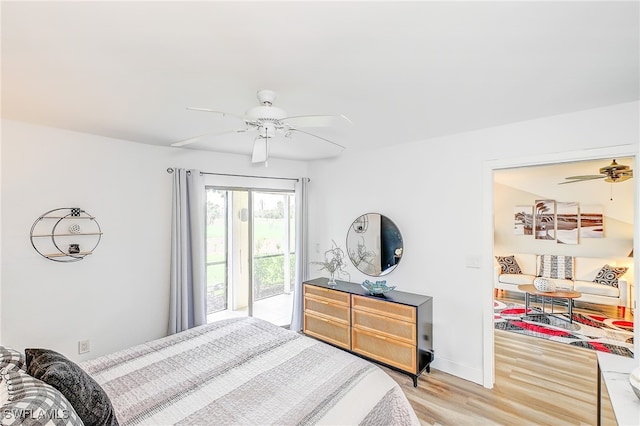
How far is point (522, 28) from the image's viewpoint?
132 cm

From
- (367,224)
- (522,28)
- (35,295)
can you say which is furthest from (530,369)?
(35,295)

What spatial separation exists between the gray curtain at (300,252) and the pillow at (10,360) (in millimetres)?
3026

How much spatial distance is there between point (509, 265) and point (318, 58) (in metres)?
6.34

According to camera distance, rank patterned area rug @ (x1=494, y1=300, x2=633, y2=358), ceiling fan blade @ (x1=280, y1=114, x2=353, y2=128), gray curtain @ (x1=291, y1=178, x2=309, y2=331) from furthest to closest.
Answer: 1. gray curtain @ (x1=291, y1=178, x2=309, y2=331)
2. patterned area rug @ (x1=494, y1=300, x2=633, y2=358)
3. ceiling fan blade @ (x1=280, y1=114, x2=353, y2=128)

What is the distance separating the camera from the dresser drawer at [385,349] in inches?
116

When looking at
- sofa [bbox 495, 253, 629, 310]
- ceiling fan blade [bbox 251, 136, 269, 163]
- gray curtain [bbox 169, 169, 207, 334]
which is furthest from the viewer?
sofa [bbox 495, 253, 629, 310]

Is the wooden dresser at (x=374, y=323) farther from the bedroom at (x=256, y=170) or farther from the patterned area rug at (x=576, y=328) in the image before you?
the patterned area rug at (x=576, y=328)

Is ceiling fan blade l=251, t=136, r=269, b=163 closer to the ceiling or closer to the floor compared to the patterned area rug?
closer to the ceiling

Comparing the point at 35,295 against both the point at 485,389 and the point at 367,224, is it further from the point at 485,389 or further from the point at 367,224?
the point at 485,389

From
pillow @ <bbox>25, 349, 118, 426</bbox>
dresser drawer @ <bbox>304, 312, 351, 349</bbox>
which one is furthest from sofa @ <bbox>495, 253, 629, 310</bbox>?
pillow @ <bbox>25, 349, 118, 426</bbox>

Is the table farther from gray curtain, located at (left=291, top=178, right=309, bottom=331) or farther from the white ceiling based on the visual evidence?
gray curtain, located at (left=291, top=178, right=309, bottom=331)

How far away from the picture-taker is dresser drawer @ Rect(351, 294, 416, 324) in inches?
117

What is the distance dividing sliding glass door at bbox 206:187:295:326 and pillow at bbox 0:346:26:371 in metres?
2.24

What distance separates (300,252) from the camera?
14.4 feet
